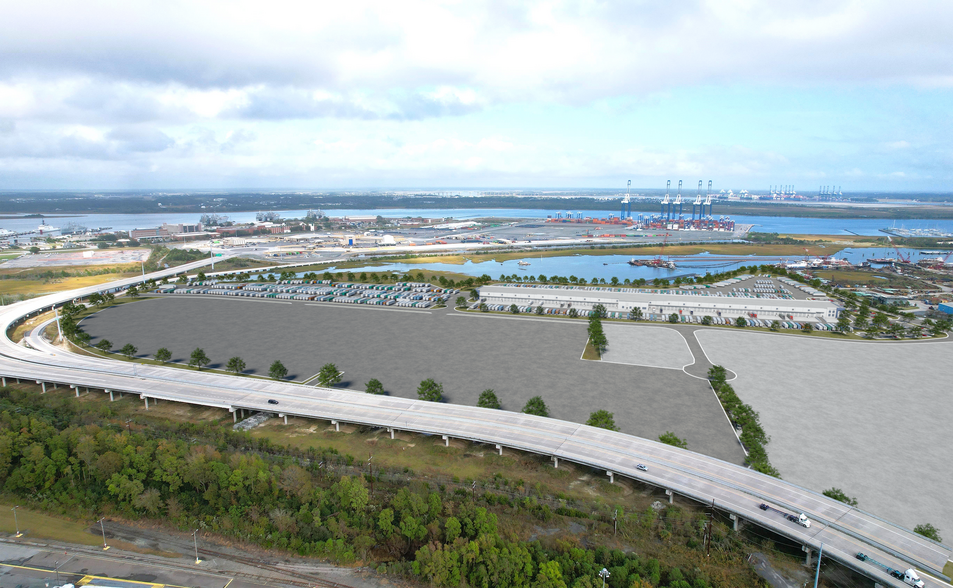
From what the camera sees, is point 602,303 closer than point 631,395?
No

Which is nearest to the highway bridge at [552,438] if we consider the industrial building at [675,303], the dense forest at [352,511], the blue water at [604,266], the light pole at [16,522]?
the dense forest at [352,511]

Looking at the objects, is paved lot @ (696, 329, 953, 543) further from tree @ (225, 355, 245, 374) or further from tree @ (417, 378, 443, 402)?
tree @ (225, 355, 245, 374)

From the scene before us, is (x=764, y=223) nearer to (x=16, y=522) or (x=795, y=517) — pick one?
(x=795, y=517)

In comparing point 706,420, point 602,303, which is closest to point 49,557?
point 706,420

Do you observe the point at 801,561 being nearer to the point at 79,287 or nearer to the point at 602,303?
the point at 602,303

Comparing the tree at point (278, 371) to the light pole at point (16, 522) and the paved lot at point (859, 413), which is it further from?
the paved lot at point (859, 413)

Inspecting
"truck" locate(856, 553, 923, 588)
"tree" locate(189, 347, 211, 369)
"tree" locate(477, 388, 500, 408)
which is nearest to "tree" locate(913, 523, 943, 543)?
"truck" locate(856, 553, 923, 588)
